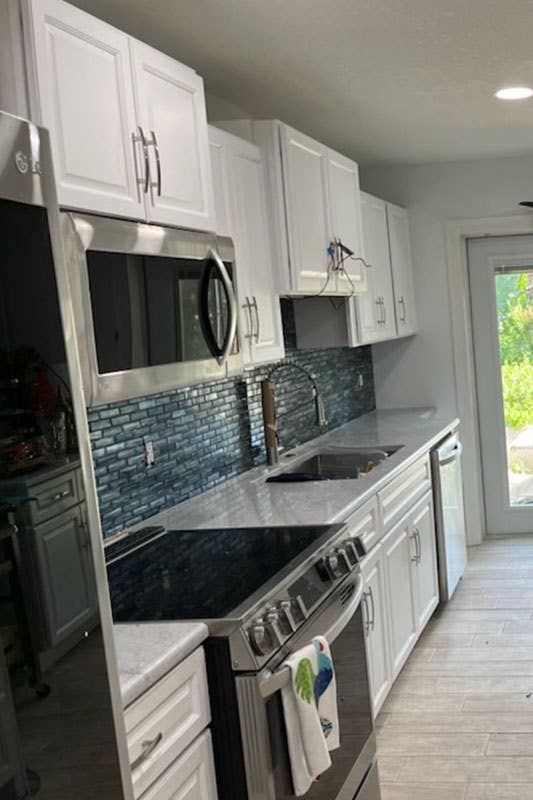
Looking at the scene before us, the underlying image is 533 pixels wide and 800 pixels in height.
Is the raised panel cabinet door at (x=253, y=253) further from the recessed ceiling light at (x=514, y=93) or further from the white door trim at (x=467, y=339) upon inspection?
the white door trim at (x=467, y=339)

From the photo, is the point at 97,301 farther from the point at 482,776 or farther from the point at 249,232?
the point at 482,776

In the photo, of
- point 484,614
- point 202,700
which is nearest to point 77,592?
point 202,700

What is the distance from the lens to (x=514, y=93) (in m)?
4.01

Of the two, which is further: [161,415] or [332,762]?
[161,415]

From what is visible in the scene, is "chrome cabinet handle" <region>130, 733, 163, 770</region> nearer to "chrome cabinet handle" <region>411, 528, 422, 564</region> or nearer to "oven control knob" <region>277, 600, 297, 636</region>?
"oven control knob" <region>277, 600, 297, 636</region>

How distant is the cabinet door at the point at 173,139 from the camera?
2371 millimetres

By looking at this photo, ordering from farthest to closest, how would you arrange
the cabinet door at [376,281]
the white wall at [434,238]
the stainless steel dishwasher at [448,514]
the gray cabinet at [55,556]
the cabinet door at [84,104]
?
1. the white wall at [434,238]
2. the cabinet door at [376,281]
3. the stainless steel dishwasher at [448,514]
4. the cabinet door at [84,104]
5. the gray cabinet at [55,556]

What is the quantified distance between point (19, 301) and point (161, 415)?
208cm

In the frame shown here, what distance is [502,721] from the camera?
349cm

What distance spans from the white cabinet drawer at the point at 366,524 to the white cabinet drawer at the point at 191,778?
1168 millimetres

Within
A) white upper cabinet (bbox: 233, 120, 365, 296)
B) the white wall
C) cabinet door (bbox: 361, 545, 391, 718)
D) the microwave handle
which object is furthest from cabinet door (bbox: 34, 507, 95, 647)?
the white wall

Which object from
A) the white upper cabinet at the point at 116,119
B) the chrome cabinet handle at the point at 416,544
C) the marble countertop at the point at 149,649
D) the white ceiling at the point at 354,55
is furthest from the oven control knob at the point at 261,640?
the chrome cabinet handle at the point at 416,544

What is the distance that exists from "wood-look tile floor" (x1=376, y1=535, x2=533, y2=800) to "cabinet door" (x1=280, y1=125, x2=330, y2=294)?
1633mm

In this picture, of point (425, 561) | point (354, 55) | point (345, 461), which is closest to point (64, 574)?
point (354, 55)
